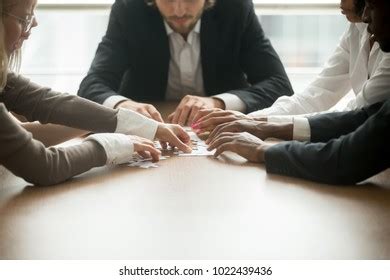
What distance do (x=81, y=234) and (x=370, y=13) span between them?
1.03 m

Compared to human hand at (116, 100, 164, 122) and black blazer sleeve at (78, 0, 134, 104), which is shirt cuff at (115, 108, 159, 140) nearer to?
human hand at (116, 100, 164, 122)

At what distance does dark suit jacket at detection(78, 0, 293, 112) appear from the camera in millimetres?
2814

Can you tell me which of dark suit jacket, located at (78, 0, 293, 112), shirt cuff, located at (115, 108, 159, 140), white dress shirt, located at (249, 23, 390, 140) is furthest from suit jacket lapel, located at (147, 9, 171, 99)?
shirt cuff, located at (115, 108, 159, 140)

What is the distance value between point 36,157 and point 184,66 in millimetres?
1445

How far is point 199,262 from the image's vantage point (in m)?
1.25

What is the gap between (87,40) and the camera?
4.49 metres

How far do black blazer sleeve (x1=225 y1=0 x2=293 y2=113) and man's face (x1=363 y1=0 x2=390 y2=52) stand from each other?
90 centimetres

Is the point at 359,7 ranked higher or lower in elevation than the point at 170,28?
higher

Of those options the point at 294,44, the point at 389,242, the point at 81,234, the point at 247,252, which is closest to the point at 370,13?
the point at 389,242

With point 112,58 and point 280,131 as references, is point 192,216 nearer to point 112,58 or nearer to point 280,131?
point 280,131

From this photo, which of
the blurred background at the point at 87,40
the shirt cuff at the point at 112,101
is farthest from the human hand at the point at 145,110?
the blurred background at the point at 87,40

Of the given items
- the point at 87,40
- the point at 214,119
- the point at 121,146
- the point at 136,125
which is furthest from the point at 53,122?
the point at 87,40

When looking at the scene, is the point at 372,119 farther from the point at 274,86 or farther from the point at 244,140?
the point at 274,86

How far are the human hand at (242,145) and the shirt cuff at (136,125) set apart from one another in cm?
21
